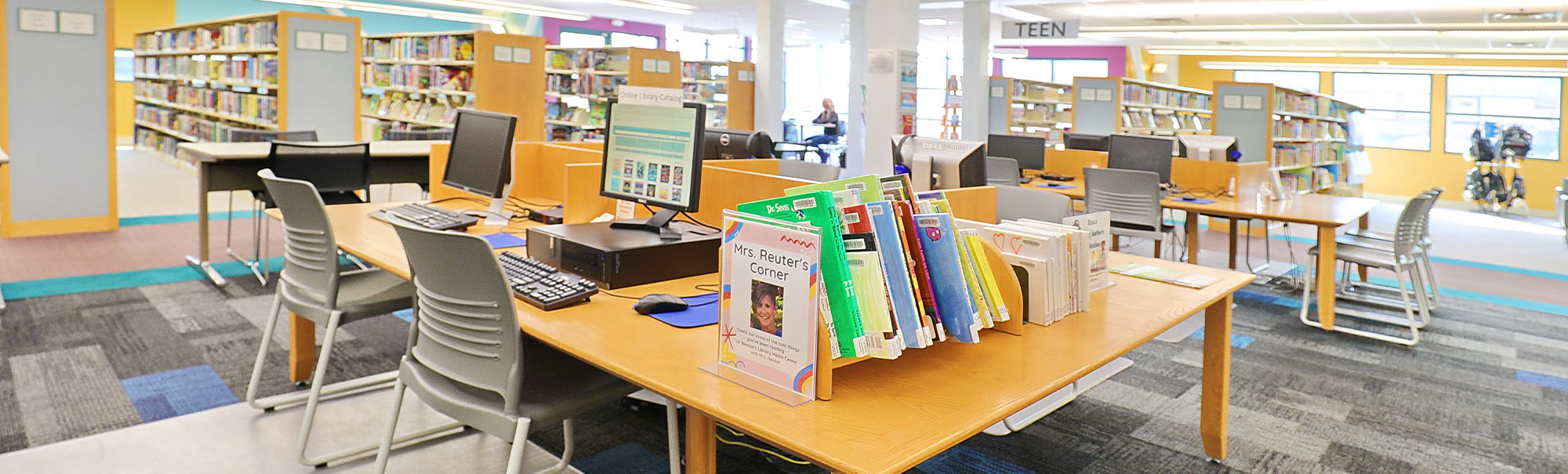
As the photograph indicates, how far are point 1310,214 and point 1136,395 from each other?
6.80 feet

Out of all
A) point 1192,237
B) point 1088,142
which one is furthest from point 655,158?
point 1088,142

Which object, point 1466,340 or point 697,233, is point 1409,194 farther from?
point 697,233

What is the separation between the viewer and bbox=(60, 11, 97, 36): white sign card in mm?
6430

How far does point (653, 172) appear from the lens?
8.57 feet

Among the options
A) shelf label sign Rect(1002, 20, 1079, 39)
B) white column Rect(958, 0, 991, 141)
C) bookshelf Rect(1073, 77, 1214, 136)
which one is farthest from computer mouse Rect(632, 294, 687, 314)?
shelf label sign Rect(1002, 20, 1079, 39)

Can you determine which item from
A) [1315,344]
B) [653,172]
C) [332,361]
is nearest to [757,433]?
[653,172]

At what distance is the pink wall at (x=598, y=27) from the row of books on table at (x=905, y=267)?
15059mm

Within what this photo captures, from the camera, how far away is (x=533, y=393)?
2004mm

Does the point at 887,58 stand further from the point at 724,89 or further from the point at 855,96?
the point at 855,96

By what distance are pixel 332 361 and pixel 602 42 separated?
14.2m

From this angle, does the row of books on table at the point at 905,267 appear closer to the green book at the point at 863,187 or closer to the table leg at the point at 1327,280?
the green book at the point at 863,187

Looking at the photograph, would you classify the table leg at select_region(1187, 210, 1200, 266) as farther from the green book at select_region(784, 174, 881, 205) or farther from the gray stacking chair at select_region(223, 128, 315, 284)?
the gray stacking chair at select_region(223, 128, 315, 284)

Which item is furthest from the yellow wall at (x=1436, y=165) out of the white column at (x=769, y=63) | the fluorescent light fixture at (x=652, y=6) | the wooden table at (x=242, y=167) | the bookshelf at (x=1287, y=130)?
the wooden table at (x=242, y=167)

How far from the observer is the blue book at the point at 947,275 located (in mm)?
1719
